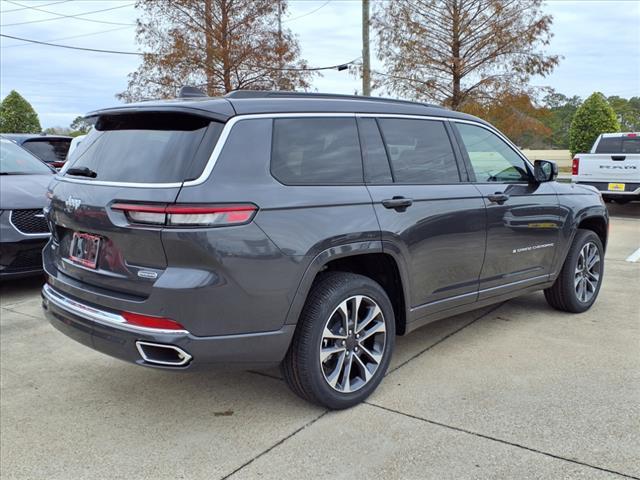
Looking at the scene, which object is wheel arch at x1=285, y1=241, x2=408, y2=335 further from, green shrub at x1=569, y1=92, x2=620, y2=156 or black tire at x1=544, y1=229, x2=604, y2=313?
green shrub at x1=569, y1=92, x2=620, y2=156

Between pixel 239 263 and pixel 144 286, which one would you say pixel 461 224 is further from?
pixel 144 286

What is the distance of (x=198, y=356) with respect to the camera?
110 inches

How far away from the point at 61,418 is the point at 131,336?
3.12 feet

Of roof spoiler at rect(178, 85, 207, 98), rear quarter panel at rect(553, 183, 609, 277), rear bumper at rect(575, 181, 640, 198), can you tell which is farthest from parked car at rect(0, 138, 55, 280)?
rear bumper at rect(575, 181, 640, 198)

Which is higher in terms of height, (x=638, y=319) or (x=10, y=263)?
(x=10, y=263)

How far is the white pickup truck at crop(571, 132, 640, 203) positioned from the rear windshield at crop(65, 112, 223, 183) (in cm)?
1090

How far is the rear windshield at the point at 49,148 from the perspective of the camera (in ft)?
32.0

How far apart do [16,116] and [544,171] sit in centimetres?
3692

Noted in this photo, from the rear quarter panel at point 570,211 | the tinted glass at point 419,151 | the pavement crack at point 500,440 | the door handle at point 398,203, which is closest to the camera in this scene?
the pavement crack at point 500,440

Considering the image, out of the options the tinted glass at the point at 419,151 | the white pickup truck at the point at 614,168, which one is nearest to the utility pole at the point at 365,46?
the white pickup truck at the point at 614,168

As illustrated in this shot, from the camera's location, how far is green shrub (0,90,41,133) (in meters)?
34.7

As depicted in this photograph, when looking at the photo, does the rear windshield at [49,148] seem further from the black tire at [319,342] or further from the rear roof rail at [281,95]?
the black tire at [319,342]

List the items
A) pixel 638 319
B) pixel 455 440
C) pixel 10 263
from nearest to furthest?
pixel 455 440 → pixel 638 319 → pixel 10 263

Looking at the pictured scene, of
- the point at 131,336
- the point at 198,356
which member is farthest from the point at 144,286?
the point at 198,356
